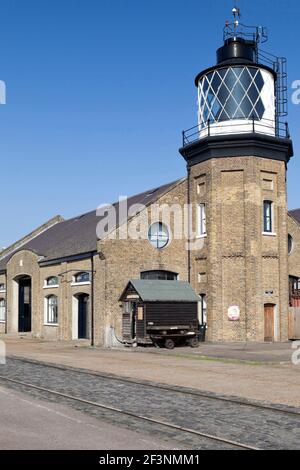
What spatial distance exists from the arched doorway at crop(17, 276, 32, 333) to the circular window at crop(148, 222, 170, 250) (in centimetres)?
1574

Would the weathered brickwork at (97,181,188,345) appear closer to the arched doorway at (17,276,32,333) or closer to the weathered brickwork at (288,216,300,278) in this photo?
the weathered brickwork at (288,216,300,278)

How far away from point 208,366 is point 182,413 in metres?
9.37

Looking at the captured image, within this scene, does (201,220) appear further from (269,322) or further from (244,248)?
(269,322)

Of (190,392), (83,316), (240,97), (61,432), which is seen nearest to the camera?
(61,432)

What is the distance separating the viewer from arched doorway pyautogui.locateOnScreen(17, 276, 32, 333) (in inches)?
1817

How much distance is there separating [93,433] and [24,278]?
3701cm

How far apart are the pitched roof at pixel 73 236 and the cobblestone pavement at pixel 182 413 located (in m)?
17.5

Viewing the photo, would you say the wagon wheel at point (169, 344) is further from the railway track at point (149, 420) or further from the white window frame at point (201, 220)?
the railway track at point (149, 420)

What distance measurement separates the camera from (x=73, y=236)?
40.6 m

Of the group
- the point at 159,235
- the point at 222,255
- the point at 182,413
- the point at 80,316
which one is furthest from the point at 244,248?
the point at 182,413

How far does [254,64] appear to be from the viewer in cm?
3203

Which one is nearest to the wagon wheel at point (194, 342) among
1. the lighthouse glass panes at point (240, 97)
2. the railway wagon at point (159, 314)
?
A: the railway wagon at point (159, 314)
